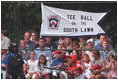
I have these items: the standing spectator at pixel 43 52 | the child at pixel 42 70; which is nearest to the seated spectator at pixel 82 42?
the standing spectator at pixel 43 52

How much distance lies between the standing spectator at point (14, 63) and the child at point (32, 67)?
0.53 feet

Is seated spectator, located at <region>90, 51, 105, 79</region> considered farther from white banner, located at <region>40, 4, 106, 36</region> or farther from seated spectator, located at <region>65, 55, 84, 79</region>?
white banner, located at <region>40, 4, 106, 36</region>

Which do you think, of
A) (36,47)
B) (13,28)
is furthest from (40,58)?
(13,28)

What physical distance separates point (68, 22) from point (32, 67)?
1.26 m

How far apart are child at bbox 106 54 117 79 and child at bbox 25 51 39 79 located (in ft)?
5.09

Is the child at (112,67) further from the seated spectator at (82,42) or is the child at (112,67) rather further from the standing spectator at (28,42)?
the standing spectator at (28,42)

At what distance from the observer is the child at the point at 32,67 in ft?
35.2

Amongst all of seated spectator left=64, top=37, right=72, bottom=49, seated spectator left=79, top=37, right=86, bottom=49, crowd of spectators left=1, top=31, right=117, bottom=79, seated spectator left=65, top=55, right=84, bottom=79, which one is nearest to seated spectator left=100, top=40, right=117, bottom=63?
crowd of spectators left=1, top=31, right=117, bottom=79

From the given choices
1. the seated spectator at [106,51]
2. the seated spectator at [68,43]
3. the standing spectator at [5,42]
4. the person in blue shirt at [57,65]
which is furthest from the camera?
the standing spectator at [5,42]

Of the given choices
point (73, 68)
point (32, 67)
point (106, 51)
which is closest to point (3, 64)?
point (32, 67)

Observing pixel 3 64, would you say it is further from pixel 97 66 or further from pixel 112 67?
pixel 112 67

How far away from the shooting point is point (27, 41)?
1084cm

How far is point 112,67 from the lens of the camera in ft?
34.7

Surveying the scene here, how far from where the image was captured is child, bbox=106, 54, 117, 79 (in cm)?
1056
